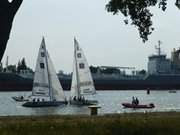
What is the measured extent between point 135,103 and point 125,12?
2338 inches

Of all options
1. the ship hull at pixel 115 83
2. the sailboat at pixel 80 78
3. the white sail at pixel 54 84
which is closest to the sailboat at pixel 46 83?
the white sail at pixel 54 84

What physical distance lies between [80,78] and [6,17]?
62.7 metres

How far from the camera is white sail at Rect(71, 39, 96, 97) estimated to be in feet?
260

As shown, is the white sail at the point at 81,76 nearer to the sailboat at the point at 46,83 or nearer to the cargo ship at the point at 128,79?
the sailboat at the point at 46,83

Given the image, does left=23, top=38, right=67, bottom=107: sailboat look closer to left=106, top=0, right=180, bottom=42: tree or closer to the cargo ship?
left=106, top=0, right=180, bottom=42: tree

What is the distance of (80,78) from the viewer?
79688 millimetres

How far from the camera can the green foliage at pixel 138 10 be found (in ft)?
60.8

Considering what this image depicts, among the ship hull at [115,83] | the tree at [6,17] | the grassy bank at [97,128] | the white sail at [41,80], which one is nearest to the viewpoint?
the grassy bank at [97,128]

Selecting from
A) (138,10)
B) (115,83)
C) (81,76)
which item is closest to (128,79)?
(115,83)

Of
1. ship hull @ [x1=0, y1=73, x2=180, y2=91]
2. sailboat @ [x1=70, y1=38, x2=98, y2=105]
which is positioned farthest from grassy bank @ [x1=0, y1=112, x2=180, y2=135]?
ship hull @ [x1=0, y1=73, x2=180, y2=91]

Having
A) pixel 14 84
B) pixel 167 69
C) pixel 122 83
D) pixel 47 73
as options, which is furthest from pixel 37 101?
pixel 167 69

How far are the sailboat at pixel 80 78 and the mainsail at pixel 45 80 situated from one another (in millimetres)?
2216

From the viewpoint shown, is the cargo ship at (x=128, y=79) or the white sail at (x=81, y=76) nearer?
the white sail at (x=81, y=76)

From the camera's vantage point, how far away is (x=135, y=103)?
7800 cm
